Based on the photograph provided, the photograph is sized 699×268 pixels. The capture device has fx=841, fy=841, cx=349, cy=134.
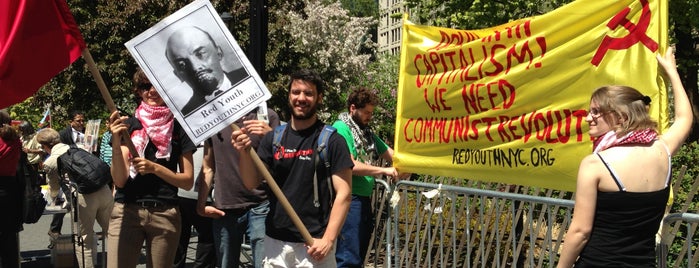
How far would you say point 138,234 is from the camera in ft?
17.7

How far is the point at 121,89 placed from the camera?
25.1m

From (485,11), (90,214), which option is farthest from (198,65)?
(485,11)

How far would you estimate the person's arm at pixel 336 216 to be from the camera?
4.60 metres

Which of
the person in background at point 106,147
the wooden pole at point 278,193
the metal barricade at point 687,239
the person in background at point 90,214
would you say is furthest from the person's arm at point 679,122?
the person in background at point 90,214

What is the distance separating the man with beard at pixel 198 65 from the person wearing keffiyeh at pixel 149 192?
65 centimetres

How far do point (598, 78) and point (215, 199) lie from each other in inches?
121

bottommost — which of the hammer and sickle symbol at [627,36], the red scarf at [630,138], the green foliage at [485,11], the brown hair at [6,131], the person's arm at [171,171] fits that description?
the person's arm at [171,171]

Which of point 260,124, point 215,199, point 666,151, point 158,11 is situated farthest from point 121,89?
point 666,151

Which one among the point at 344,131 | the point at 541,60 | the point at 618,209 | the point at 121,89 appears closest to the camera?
the point at 618,209

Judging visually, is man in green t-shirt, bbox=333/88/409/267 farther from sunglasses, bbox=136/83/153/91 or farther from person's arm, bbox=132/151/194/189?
sunglasses, bbox=136/83/153/91

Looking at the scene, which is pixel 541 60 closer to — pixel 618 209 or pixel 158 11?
pixel 618 209

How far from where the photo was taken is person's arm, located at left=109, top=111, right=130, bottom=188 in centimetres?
496

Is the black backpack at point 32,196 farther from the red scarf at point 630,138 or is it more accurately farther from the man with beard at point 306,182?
the red scarf at point 630,138

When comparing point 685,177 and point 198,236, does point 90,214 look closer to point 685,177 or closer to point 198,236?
point 198,236
